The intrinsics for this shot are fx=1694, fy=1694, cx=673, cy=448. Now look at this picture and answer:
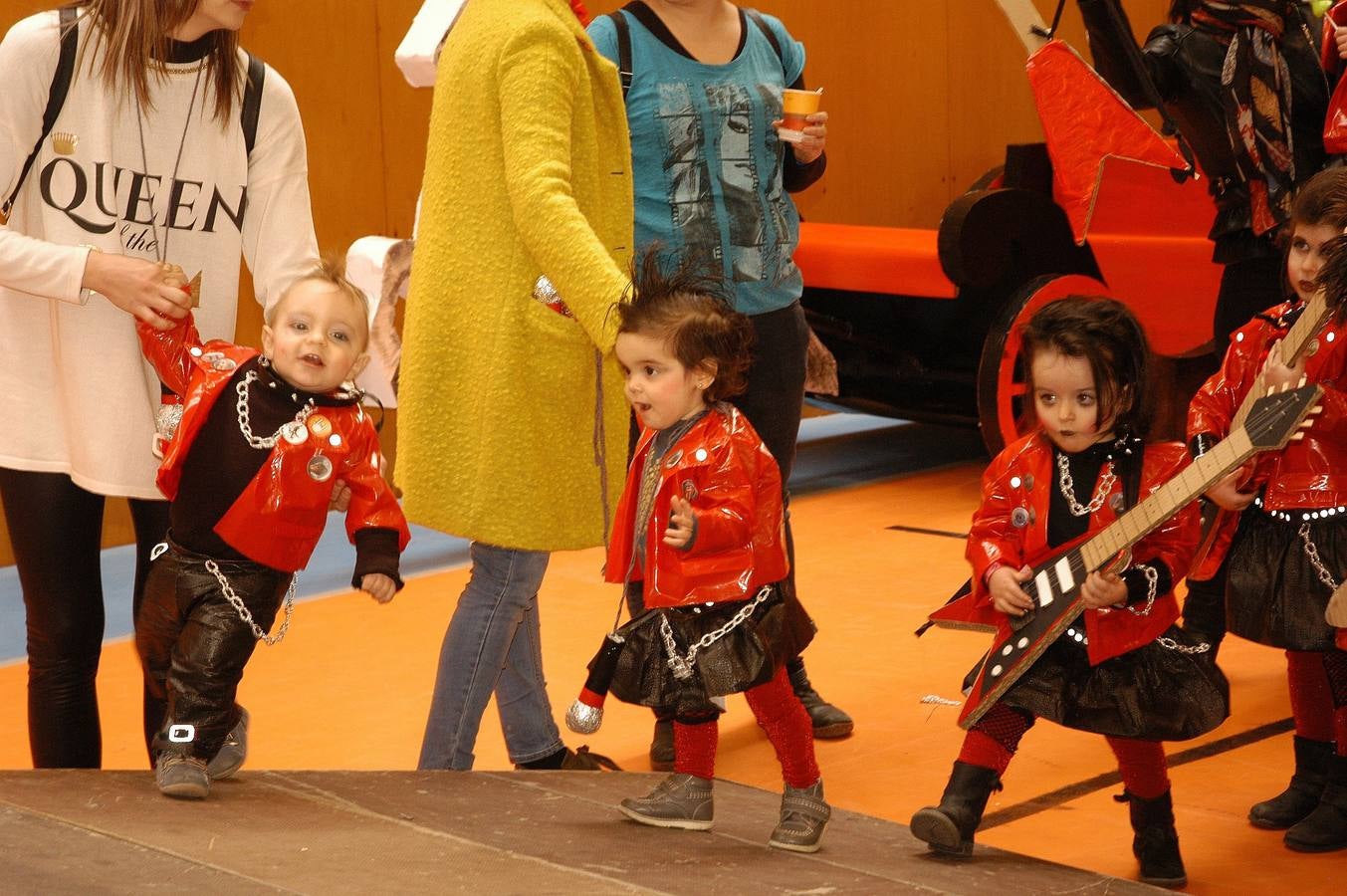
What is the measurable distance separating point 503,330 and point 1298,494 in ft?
4.68

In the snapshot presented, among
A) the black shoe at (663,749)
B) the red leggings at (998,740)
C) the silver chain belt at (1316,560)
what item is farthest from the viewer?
the black shoe at (663,749)

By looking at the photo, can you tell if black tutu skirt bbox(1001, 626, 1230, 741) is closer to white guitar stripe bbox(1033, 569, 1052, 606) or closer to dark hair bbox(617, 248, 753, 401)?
white guitar stripe bbox(1033, 569, 1052, 606)

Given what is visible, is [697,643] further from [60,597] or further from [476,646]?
[60,597]

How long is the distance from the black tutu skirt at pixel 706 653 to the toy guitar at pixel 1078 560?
11.9 inches

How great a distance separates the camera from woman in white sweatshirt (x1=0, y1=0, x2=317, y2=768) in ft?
8.66

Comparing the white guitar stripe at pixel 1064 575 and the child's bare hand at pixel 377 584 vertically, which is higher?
the white guitar stripe at pixel 1064 575

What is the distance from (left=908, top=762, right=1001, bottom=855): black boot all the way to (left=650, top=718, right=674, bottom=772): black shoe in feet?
3.14

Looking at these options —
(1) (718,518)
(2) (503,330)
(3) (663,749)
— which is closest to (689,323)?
(1) (718,518)

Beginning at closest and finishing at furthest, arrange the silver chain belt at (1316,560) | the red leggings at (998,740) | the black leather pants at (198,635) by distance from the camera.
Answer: the black leather pants at (198,635) → the red leggings at (998,740) → the silver chain belt at (1316,560)

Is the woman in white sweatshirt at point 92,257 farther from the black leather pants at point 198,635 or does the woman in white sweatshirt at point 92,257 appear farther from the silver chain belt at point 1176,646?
the silver chain belt at point 1176,646

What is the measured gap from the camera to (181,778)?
267 cm

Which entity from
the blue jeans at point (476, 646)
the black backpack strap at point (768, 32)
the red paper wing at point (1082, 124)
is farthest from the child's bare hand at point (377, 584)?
the red paper wing at point (1082, 124)

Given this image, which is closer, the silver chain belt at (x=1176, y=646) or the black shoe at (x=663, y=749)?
the silver chain belt at (x=1176, y=646)

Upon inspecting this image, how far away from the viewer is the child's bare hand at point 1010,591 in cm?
271
